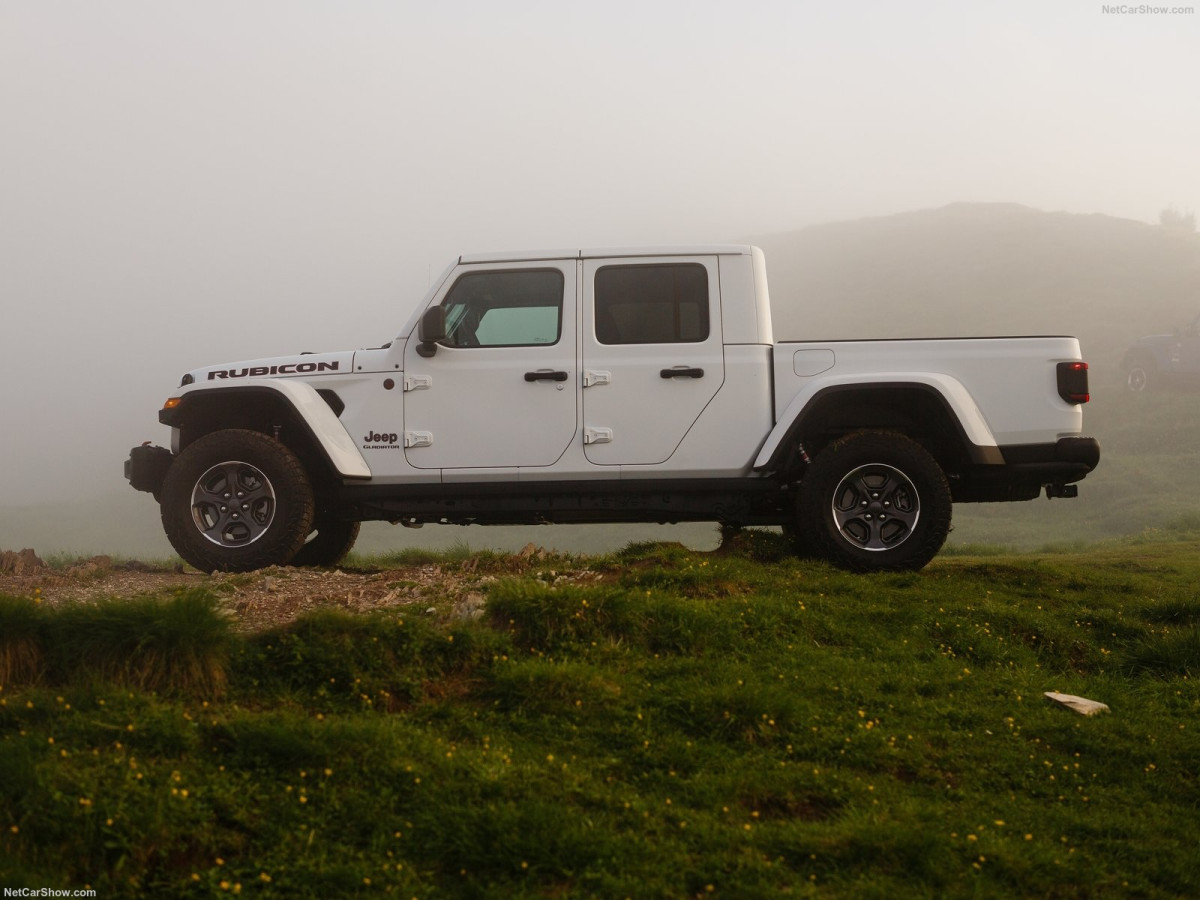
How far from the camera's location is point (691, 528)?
5359cm

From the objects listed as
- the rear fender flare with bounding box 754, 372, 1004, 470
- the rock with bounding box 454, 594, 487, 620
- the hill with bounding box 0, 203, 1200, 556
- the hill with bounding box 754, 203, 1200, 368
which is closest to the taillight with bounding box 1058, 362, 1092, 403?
the rear fender flare with bounding box 754, 372, 1004, 470

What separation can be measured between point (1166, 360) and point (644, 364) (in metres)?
25.9

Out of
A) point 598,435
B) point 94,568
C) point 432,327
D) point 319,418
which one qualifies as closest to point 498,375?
point 432,327

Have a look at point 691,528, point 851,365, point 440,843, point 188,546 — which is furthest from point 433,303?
point 691,528

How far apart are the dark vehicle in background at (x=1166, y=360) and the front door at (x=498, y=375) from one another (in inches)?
1005

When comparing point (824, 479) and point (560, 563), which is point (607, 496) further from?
point (824, 479)

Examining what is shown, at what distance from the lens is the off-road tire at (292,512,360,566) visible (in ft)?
30.5

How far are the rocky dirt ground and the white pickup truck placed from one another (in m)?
0.41

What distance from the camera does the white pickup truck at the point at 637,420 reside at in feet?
25.1

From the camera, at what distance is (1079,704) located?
17.5 ft

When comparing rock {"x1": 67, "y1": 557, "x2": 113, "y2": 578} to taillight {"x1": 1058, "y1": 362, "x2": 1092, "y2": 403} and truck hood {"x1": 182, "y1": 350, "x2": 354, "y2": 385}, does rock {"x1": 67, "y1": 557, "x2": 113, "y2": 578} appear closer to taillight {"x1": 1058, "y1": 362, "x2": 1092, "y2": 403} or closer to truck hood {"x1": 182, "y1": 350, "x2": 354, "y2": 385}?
truck hood {"x1": 182, "y1": 350, "x2": 354, "y2": 385}

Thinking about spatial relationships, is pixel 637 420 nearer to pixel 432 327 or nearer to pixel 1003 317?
pixel 432 327

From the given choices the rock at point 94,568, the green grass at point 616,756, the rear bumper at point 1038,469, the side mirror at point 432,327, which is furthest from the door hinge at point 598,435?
the rock at point 94,568

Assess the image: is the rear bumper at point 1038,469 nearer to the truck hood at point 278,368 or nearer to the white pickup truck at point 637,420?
the white pickup truck at point 637,420
